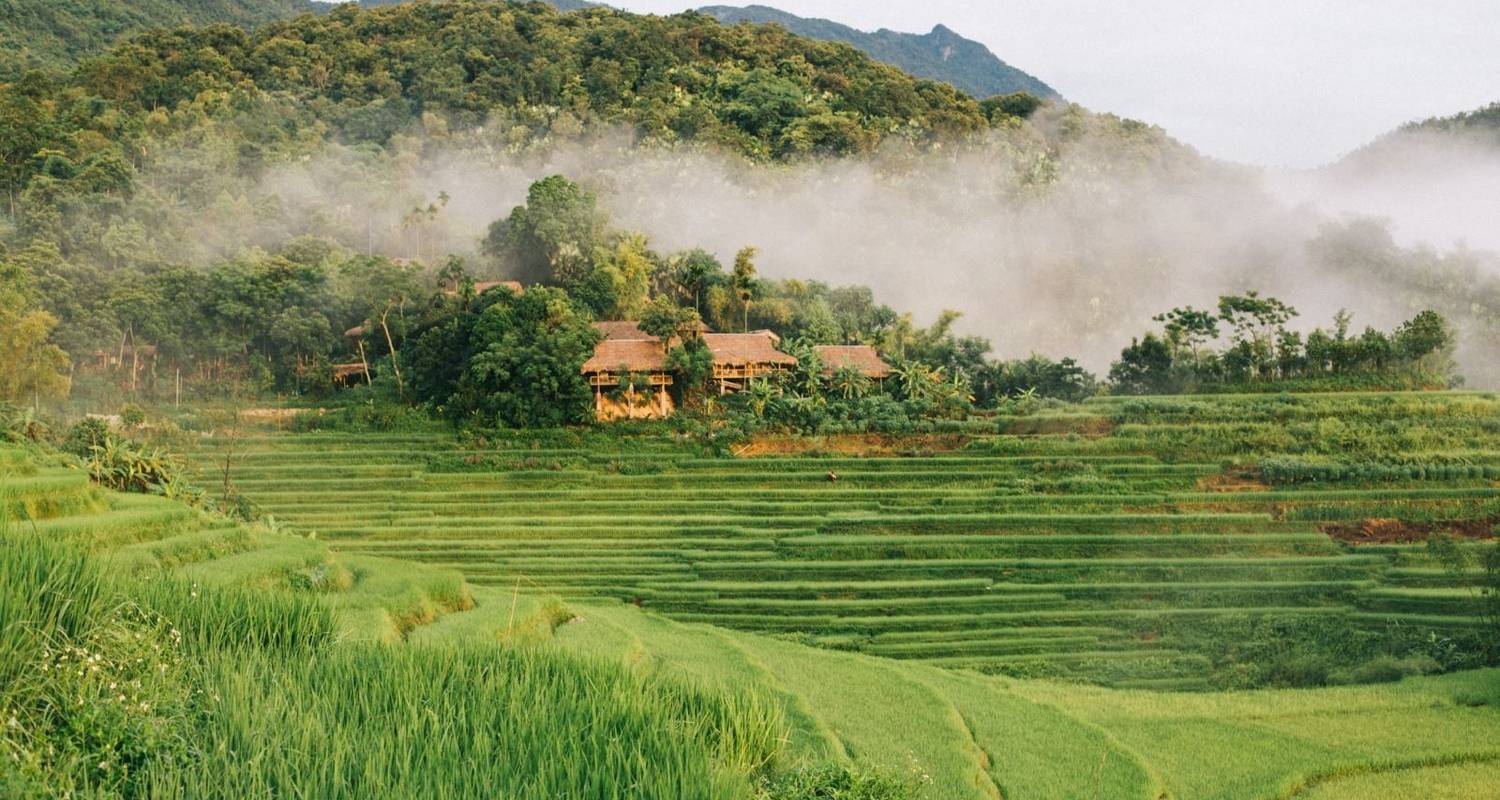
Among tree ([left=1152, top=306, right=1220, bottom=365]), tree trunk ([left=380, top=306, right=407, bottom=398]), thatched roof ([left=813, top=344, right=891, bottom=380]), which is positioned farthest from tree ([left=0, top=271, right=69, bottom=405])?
tree ([left=1152, top=306, right=1220, bottom=365])

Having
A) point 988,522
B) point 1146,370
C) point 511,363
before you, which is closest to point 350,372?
point 511,363

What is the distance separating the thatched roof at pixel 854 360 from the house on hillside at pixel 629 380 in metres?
3.02

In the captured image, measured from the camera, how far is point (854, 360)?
23891 millimetres

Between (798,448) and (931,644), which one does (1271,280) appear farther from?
(931,644)

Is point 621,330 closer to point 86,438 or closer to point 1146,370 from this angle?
point 1146,370

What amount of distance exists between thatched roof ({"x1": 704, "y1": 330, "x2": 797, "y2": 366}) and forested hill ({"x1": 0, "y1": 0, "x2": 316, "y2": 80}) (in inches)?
1322

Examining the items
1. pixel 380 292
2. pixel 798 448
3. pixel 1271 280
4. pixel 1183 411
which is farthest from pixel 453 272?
pixel 1271 280

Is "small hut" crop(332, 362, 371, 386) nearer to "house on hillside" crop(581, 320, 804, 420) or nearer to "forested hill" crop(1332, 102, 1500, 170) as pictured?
"house on hillside" crop(581, 320, 804, 420)

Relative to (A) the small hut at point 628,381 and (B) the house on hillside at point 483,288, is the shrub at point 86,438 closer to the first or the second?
(A) the small hut at point 628,381

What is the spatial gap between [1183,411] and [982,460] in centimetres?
412

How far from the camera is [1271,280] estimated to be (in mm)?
35000

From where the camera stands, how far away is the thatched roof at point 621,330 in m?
24.5

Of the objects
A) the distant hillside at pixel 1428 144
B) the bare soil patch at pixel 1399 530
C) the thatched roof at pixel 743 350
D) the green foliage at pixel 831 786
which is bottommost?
the bare soil patch at pixel 1399 530

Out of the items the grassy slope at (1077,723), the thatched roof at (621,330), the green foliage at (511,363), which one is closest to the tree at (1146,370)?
the thatched roof at (621,330)
